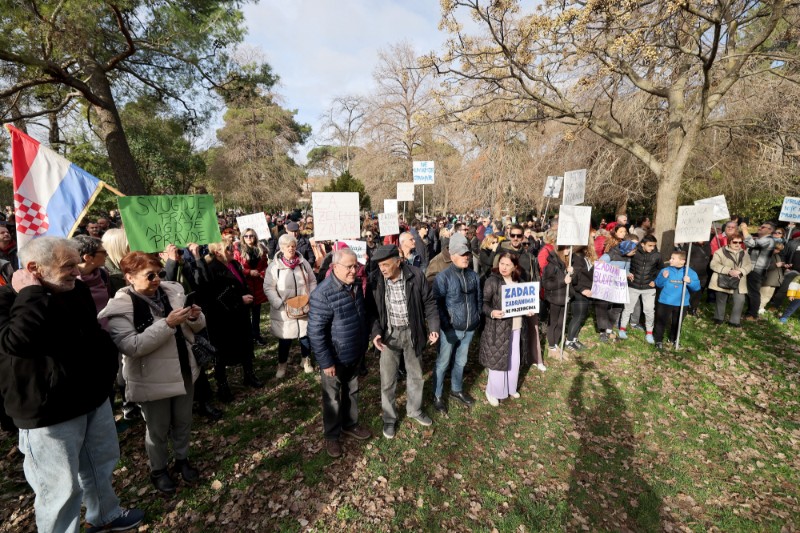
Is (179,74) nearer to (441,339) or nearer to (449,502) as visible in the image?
(441,339)

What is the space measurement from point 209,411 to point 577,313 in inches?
248

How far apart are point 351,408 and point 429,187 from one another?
103 ft

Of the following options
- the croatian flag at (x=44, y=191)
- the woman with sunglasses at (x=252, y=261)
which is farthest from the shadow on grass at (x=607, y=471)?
the croatian flag at (x=44, y=191)

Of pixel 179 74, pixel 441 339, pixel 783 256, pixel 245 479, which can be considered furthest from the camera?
pixel 179 74

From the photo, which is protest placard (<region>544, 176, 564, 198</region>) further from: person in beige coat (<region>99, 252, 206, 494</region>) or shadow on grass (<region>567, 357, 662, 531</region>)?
person in beige coat (<region>99, 252, 206, 494</region>)

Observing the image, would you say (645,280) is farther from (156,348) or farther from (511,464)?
(156,348)

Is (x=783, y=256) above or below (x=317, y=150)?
below

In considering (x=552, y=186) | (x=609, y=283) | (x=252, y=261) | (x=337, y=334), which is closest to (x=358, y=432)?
(x=337, y=334)

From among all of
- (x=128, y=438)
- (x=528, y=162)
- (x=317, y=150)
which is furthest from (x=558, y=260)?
(x=317, y=150)

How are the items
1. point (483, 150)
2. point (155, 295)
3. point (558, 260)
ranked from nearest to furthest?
point (155, 295), point (558, 260), point (483, 150)

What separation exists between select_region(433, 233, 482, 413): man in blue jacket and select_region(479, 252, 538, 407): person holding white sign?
0.20 metres

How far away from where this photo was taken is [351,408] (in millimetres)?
4195

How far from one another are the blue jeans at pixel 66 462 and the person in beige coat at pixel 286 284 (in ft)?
8.56

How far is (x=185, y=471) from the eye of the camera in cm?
351
